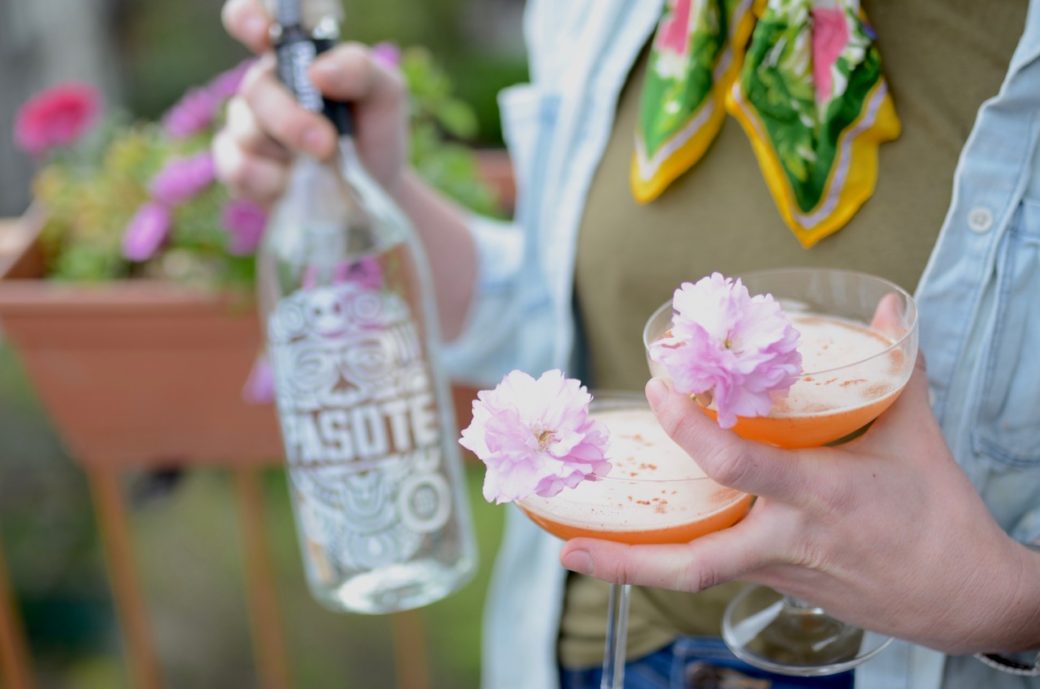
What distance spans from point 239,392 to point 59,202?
0.38 m

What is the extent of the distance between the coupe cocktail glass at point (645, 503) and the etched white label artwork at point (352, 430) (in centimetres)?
33

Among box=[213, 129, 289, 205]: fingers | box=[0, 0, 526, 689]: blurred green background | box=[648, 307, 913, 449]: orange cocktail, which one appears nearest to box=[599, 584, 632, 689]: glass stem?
box=[648, 307, 913, 449]: orange cocktail

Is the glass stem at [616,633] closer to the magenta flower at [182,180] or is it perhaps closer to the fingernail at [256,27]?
the fingernail at [256,27]

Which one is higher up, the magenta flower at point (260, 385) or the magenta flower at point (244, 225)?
the magenta flower at point (244, 225)

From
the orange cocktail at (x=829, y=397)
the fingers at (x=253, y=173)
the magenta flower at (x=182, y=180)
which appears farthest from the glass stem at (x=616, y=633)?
the magenta flower at (x=182, y=180)

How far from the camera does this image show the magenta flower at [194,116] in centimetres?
154

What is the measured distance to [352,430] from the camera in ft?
3.42

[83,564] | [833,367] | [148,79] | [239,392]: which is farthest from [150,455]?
[148,79]

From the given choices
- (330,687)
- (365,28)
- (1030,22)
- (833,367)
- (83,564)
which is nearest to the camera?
(833,367)

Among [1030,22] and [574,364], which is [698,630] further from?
[1030,22]

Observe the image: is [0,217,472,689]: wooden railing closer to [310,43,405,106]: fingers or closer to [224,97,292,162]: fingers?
[224,97,292,162]: fingers

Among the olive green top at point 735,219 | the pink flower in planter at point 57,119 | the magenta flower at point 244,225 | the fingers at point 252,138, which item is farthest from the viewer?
the pink flower in planter at point 57,119

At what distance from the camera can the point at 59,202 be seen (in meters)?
1.56

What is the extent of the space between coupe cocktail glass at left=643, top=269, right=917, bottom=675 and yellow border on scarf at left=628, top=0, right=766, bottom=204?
0.17 m
